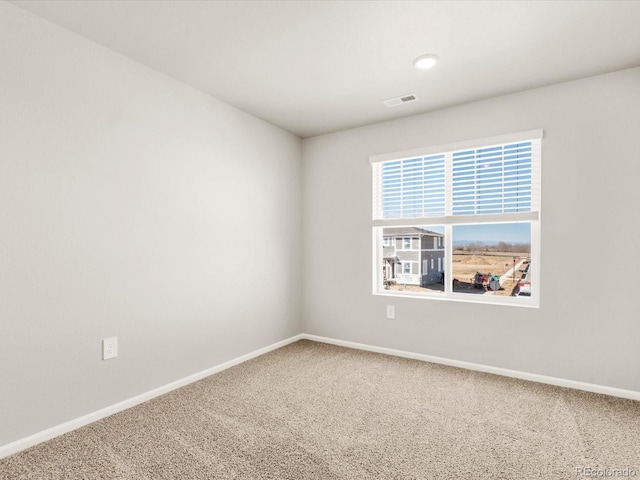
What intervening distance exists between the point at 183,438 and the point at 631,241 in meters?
3.17

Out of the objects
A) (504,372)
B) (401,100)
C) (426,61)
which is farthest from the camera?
(401,100)

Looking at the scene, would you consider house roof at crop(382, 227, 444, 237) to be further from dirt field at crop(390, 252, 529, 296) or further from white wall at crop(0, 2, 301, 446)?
white wall at crop(0, 2, 301, 446)

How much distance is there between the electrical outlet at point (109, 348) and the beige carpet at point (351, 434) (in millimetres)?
375

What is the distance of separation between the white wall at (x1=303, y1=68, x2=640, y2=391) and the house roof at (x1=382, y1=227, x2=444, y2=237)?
0.65 metres

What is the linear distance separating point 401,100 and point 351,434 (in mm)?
2567

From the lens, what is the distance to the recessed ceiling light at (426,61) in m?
2.35

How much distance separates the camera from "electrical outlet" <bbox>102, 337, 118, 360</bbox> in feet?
7.37

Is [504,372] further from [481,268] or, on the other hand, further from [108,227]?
[108,227]

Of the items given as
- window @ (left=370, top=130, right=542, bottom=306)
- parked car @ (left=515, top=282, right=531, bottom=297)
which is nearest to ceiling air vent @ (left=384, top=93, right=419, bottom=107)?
window @ (left=370, top=130, right=542, bottom=306)

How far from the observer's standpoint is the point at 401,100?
3045 millimetres

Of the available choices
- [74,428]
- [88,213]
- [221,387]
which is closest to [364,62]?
[88,213]

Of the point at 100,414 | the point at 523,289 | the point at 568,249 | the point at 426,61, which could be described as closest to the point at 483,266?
the point at 523,289

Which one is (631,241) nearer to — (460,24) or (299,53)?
(460,24)

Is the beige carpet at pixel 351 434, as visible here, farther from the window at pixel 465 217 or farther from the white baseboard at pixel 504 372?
the window at pixel 465 217
